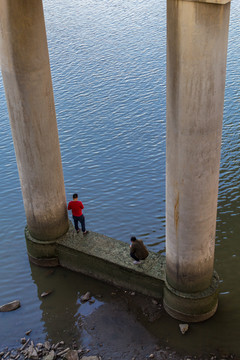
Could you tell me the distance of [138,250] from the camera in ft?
38.4

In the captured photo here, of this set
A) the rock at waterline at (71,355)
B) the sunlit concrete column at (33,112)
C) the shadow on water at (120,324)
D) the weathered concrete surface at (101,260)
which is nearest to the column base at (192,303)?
the shadow on water at (120,324)

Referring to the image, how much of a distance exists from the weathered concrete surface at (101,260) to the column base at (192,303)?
1.58 feet

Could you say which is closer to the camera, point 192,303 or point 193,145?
point 193,145

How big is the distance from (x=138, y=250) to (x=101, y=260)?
1.17m

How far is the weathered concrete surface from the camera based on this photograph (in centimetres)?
1176

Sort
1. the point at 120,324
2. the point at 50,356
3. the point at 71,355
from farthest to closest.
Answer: the point at 120,324
the point at 50,356
the point at 71,355

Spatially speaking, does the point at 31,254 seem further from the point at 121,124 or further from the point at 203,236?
the point at 121,124

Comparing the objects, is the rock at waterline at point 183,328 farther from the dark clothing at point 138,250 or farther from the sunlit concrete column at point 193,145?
the dark clothing at point 138,250

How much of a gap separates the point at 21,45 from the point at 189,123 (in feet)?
14.9

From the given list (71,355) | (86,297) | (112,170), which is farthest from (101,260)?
(112,170)

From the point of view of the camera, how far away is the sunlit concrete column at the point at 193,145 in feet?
26.6

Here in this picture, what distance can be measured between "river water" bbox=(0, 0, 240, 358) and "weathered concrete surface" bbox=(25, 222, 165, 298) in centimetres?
39

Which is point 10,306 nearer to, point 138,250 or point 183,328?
point 138,250

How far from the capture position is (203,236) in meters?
10.3
